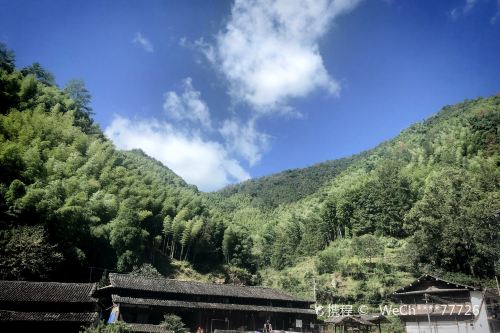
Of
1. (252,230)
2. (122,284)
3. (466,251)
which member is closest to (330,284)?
(466,251)

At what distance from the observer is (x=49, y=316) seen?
26.1 m

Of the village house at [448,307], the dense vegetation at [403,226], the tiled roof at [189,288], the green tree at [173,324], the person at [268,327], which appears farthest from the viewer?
the dense vegetation at [403,226]

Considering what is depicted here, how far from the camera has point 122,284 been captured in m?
30.6

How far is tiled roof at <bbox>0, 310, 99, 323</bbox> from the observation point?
24.8 m

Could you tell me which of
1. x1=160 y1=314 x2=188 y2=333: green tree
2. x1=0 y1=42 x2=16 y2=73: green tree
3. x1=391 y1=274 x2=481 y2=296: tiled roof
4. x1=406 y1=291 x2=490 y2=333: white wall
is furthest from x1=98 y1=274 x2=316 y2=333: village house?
x1=0 y1=42 x2=16 y2=73: green tree

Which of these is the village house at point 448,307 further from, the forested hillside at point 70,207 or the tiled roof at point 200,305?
the forested hillside at point 70,207

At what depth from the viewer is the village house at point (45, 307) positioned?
2514 centimetres

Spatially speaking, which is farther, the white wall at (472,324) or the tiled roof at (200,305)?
the tiled roof at (200,305)

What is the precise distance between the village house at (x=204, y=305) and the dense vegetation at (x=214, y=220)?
6.34 m

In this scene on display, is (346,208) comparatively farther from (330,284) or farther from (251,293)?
(251,293)

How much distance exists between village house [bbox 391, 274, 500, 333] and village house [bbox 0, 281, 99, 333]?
1010 inches

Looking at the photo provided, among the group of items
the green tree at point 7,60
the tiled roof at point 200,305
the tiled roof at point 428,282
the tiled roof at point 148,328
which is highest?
the green tree at point 7,60

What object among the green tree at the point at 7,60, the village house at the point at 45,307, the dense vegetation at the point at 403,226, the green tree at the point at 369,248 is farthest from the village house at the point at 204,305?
the green tree at the point at 7,60

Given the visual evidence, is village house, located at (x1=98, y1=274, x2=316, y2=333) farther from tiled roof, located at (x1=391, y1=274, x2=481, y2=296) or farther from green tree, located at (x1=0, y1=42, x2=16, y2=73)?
green tree, located at (x1=0, y1=42, x2=16, y2=73)
